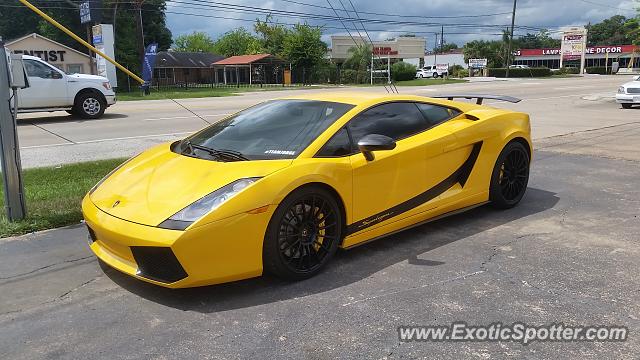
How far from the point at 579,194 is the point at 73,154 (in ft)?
27.4

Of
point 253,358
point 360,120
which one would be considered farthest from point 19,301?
point 360,120

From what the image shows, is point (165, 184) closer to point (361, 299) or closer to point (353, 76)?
point (361, 299)

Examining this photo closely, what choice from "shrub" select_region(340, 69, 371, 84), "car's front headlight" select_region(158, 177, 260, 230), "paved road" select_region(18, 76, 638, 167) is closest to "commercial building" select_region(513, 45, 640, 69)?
"shrub" select_region(340, 69, 371, 84)

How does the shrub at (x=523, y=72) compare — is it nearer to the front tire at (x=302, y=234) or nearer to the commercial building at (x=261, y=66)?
the commercial building at (x=261, y=66)

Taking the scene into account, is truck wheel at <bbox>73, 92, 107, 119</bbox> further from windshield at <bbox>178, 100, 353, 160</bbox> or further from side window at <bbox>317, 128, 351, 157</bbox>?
side window at <bbox>317, 128, 351, 157</bbox>

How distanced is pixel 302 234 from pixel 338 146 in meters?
0.77

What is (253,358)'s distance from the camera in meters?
2.96

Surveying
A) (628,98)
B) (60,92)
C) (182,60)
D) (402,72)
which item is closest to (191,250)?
(60,92)

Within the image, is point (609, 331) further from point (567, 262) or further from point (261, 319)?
point (261, 319)

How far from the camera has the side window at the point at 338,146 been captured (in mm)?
4115

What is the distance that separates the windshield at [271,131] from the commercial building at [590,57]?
103108 mm

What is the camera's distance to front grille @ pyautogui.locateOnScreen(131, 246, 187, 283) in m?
3.39

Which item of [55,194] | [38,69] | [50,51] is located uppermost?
[50,51]

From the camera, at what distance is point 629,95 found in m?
20.0
